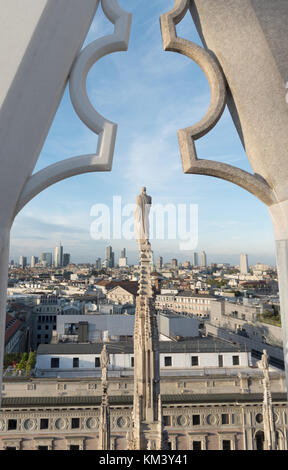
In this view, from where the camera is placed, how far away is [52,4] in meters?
0.83

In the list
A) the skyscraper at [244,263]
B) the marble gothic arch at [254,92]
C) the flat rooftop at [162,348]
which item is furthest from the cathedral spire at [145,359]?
the skyscraper at [244,263]

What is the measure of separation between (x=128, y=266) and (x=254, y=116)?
3600cm

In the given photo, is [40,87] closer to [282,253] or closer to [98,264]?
[282,253]

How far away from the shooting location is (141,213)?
9.53 ft

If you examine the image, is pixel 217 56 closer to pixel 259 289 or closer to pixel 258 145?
pixel 258 145

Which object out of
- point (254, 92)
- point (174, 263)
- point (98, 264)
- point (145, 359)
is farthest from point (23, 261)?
point (254, 92)

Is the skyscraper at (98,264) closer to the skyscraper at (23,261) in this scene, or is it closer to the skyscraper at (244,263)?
the skyscraper at (23,261)

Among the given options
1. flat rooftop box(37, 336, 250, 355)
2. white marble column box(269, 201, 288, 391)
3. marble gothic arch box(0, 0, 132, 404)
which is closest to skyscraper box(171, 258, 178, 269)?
flat rooftop box(37, 336, 250, 355)

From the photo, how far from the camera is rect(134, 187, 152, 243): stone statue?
284cm

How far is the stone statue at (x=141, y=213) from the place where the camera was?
112 inches

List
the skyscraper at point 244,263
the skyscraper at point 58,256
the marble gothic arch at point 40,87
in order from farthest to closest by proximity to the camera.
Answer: the skyscraper at point 58,256, the skyscraper at point 244,263, the marble gothic arch at point 40,87

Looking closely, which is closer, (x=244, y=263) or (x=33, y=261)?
(x=244, y=263)
